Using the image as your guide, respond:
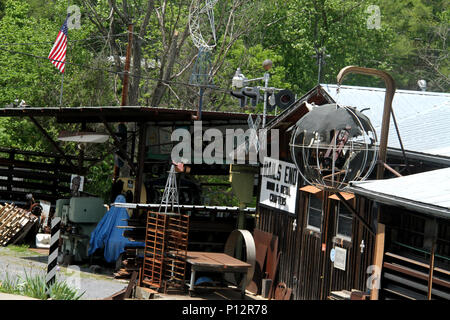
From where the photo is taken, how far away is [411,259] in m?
11.9

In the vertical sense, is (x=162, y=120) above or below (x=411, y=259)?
above

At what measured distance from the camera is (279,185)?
17.6 meters

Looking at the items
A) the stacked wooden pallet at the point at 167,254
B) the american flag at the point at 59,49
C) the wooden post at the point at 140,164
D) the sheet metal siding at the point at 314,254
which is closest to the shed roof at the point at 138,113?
the wooden post at the point at 140,164

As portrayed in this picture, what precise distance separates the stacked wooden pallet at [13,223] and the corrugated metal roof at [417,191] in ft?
46.8

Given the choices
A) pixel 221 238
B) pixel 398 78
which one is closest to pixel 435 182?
pixel 221 238

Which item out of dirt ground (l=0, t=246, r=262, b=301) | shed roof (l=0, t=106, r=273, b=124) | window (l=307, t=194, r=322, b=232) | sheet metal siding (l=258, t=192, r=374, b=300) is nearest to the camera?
sheet metal siding (l=258, t=192, r=374, b=300)

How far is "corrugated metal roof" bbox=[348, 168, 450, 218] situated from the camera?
32.2 ft

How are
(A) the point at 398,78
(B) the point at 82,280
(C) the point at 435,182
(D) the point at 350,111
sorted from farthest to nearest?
(A) the point at 398,78, (B) the point at 82,280, (D) the point at 350,111, (C) the point at 435,182

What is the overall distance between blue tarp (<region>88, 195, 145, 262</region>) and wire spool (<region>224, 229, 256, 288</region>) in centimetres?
282

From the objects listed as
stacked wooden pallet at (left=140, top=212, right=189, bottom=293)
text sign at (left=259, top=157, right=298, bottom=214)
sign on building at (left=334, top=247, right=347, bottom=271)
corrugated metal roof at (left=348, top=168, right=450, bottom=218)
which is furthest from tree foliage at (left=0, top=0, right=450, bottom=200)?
corrugated metal roof at (left=348, top=168, right=450, bottom=218)

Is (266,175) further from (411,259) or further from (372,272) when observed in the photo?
(411,259)

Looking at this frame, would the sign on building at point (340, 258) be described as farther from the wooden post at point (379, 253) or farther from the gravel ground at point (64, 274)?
the gravel ground at point (64, 274)

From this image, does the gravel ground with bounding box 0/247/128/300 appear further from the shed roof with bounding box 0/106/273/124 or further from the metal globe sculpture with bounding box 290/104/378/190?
the metal globe sculpture with bounding box 290/104/378/190
